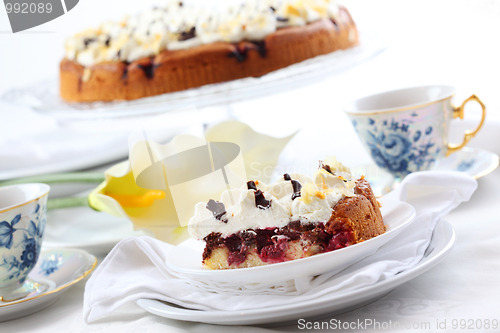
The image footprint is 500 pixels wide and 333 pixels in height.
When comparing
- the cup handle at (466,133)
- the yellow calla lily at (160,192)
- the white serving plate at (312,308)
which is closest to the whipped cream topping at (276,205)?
the white serving plate at (312,308)

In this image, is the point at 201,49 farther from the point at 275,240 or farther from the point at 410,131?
the point at 275,240

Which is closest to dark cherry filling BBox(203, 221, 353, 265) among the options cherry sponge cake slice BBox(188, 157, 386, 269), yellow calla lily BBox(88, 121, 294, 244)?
cherry sponge cake slice BBox(188, 157, 386, 269)

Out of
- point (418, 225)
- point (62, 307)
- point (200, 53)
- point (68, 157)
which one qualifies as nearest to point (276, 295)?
point (418, 225)

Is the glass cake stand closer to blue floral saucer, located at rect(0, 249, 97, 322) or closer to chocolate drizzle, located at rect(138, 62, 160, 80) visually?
chocolate drizzle, located at rect(138, 62, 160, 80)

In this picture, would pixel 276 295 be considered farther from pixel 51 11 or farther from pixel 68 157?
pixel 51 11

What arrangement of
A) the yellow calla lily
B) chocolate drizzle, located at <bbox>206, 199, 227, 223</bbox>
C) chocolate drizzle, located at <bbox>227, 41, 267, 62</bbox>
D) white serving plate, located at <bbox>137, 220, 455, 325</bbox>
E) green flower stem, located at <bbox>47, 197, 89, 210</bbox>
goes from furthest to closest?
chocolate drizzle, located at <bbox>227, 41, 267, 62</bbox>, green flower stem, located at <bbox>47, 197, 89, 210</bbox>, the yellow calla lily, chocolate drizzle, located at <bbox>206, 199, 227, 223</bbox>, white serving plate, located at <bbox>137, 220, 455, 325</bbox>
